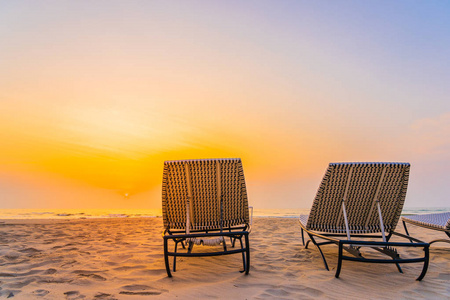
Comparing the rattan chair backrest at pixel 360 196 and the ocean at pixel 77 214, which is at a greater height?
the rattan chair backrest at pixel 360 196

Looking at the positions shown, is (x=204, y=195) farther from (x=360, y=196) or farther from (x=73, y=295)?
(x=360, y=196)

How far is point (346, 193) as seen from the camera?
337cm

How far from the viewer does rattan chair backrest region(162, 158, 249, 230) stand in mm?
3336

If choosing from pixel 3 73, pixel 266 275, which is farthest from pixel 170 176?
pixel 3 73

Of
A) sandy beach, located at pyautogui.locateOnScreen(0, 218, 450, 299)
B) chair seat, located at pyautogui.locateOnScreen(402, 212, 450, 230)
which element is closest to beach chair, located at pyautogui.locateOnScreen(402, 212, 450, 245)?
chair seat, located at pyautogui.locateOnScreen(402, 212, 450, 230)

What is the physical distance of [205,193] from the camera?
3492 mm

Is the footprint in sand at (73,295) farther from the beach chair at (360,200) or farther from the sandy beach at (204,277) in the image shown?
the beach chair at (360,200)

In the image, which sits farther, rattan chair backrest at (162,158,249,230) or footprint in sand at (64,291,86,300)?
rattan chair backrest at (162,158,249,230)

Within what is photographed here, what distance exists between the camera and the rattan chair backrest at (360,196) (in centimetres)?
321

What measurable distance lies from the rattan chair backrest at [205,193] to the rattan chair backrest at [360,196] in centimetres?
105

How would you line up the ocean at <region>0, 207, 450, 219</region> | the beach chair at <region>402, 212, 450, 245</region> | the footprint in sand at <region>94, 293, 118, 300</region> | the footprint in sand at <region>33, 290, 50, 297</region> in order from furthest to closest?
the ocean at <region>0, 207, 450, 219</region>
the beach chair at <region>402, 212, 450, 245</region>
the footprint in sand at <region>33, 290, 50, 297</region>
the footprint in sand at <region>94, 293, 118, 300</region>

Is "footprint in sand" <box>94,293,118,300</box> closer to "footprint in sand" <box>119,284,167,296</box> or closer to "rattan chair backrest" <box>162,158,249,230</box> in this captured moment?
"footprint in sand" <box>119,284,167,296</box>

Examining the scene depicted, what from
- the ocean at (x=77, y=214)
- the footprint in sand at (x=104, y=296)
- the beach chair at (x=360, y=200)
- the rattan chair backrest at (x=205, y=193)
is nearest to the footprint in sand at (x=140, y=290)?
the footprint in sand at (x=104, y=296)

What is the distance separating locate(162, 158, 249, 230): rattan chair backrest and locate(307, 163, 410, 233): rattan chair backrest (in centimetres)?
105
